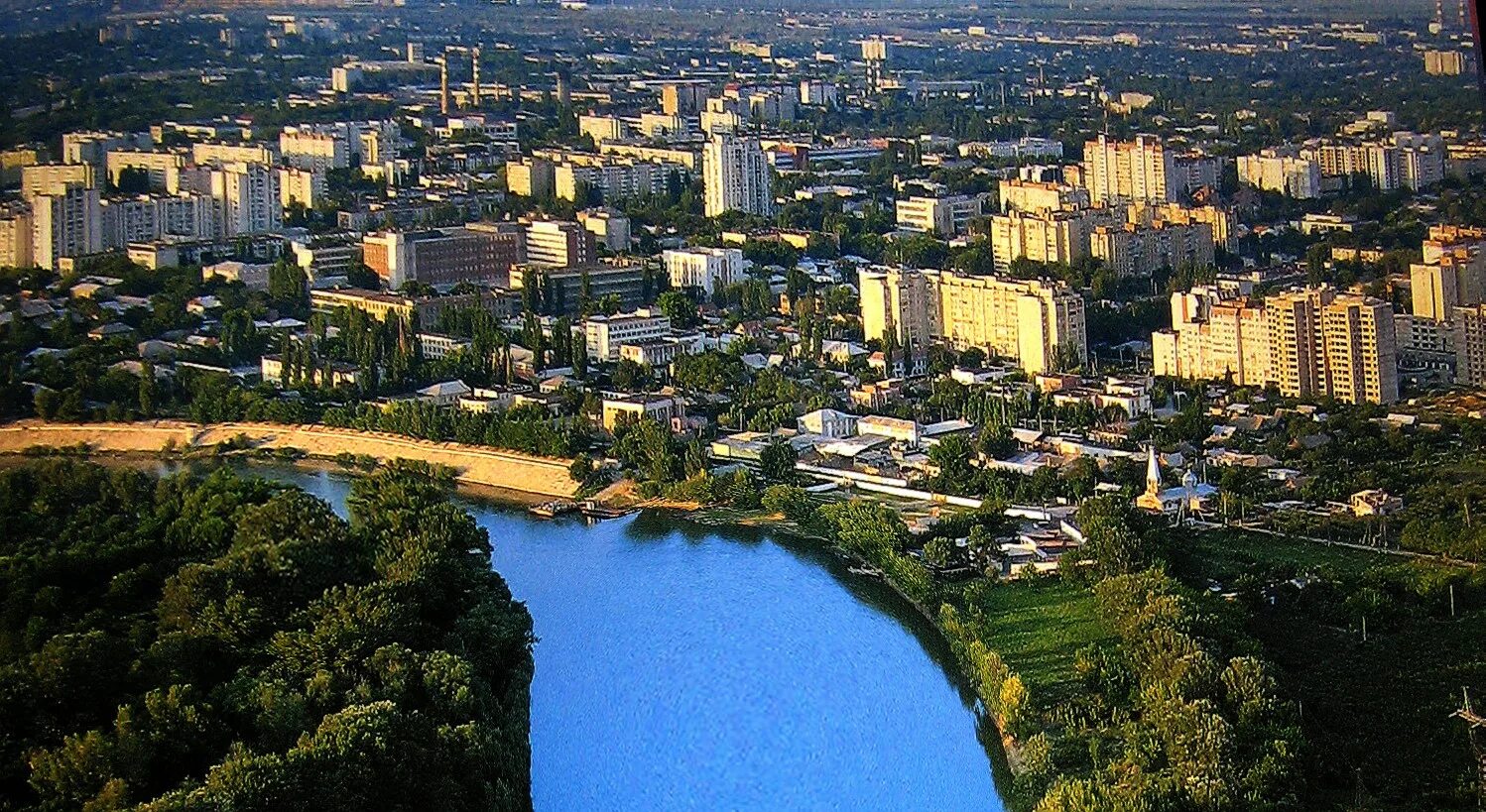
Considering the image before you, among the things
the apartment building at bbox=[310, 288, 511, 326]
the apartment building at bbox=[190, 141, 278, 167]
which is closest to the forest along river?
the apartment building at bbox=[310, 288, 511, 326]

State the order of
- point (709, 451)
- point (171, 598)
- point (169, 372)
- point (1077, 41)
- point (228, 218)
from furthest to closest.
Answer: point (1077, 41), point (228, 218), point (169, 372), point (709, 451), point (171, 598)

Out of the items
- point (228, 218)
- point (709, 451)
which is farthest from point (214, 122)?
point (709, 451)

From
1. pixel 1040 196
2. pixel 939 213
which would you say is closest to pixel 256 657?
pixel 939 213

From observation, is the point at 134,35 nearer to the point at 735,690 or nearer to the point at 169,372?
the point at 169,372

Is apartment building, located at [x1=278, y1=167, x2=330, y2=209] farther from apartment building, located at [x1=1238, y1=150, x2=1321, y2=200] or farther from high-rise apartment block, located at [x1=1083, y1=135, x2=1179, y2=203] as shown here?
apartment building, located at [x1=1238, y1=150, x2=1321, y2=200]

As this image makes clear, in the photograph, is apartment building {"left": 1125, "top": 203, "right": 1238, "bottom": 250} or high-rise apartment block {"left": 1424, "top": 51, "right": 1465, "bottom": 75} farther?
apartment building {"left": 1125, "top": 203, "right": 1238, "bottom": 250}

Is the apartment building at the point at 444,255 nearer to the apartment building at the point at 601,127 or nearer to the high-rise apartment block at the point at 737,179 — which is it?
the high-rise apartment block at the point at 737,179
